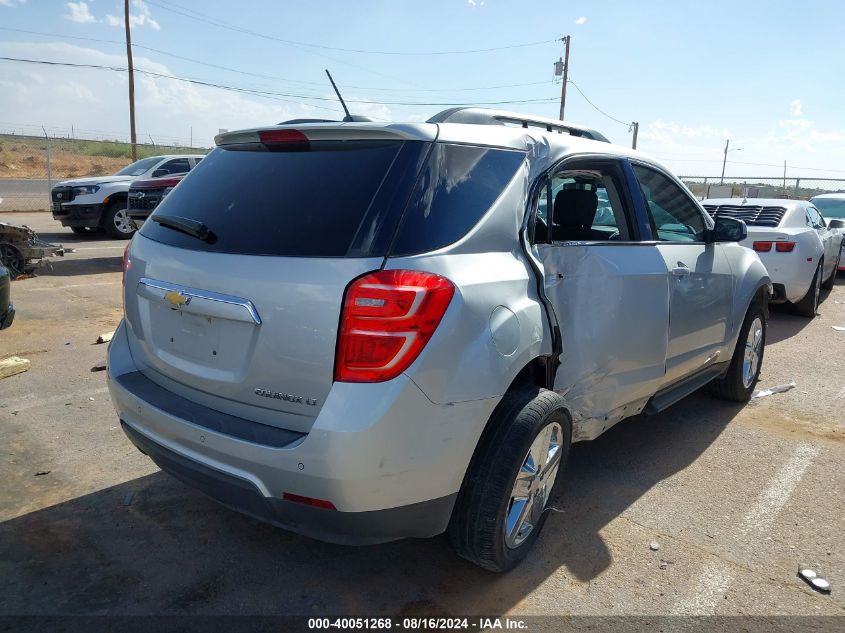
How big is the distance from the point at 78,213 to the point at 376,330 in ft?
44.7

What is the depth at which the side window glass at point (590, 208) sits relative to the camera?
3391 millimetres

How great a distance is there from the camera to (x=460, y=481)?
243 cm

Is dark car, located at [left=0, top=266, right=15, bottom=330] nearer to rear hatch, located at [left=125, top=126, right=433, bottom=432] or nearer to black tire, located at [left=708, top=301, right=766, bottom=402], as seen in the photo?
rear hatch, located at [left=125, top=126, right=433, bottom=432]

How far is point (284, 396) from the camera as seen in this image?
2.28 meters

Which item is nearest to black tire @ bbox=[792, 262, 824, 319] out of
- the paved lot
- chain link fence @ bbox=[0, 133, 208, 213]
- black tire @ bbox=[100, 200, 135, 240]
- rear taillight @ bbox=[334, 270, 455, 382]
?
the paved lot

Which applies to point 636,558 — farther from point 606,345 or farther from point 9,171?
point 9,171

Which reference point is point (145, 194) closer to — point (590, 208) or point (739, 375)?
point (590, 208)

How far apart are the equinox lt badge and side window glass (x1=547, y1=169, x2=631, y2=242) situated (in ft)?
5.42

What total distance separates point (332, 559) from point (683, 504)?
186 centimetres

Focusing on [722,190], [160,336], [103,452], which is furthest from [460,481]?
[722,190]

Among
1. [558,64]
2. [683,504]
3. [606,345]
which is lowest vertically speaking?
[683,504]

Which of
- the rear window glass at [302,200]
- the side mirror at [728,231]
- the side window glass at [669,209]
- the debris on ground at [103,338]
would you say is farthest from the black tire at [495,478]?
the debris on ground at [103,338]

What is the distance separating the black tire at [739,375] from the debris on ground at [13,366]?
5355 mm

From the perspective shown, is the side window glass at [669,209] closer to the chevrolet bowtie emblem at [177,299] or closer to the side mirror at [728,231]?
the side mirror at [728,231]
